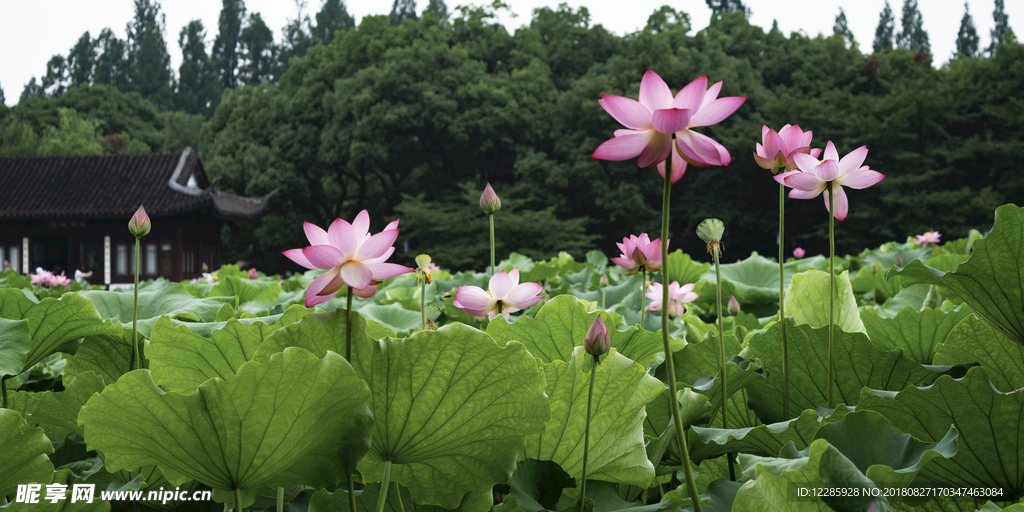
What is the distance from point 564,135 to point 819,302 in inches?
→ 552

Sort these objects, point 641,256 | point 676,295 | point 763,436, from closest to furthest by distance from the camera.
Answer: point 763,436, point 641,256, point 676,295

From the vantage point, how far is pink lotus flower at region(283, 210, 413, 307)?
0.38m

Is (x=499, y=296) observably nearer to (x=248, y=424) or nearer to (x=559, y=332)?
(x=559, y=332)

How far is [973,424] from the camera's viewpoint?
42 centimetres

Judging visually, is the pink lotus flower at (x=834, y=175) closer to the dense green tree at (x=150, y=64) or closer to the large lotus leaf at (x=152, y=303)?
the large lotus leaf at (x=152, y=303)

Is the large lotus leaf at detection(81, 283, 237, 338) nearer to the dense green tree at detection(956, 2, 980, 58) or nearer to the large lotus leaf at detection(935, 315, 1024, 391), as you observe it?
the large lotus leaf at detection(935, 315, 1024, 391)

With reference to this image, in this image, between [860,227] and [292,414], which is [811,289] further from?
[860,227]

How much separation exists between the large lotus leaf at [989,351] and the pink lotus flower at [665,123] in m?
0.33

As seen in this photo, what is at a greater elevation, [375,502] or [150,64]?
[150,64]

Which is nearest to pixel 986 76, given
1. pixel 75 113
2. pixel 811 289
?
pixel 811 289

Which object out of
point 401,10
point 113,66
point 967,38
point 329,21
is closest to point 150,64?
point 113,66

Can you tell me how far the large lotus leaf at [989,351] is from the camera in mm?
521

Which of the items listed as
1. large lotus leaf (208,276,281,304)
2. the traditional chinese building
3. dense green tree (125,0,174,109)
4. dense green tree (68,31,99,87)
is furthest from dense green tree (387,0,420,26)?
large lotus leaf (208,276,281,304)

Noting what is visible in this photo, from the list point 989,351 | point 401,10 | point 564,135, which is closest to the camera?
point 989,351
